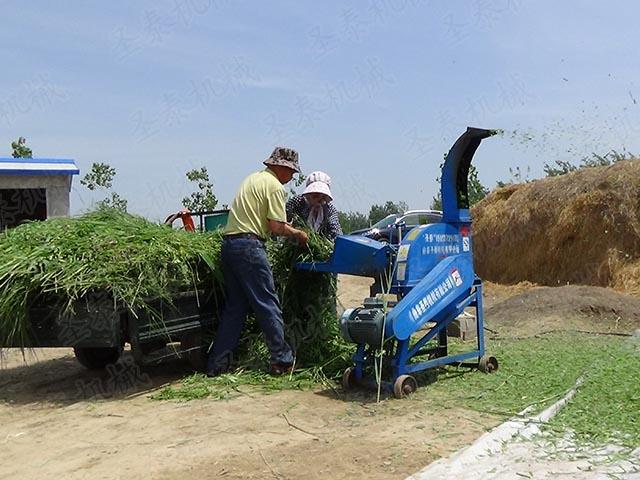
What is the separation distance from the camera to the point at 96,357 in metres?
6.91

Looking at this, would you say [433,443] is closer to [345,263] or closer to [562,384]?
[562,384]

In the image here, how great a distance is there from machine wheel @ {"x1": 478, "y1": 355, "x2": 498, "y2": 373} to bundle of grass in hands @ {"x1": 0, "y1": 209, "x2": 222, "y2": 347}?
2.50 m

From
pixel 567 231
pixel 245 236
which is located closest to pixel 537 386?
pixel 245 236

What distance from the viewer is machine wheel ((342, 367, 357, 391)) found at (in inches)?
221

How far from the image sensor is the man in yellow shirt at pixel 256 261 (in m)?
6.03

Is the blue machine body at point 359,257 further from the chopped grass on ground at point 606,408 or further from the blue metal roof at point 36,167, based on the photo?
the blue metal roof at point 36,167

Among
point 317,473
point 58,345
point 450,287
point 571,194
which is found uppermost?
point 571,194

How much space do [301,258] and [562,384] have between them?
8.04ft

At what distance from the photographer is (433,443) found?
4188 millimetres

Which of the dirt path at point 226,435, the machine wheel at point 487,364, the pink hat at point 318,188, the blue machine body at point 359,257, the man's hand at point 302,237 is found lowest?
the dirt path at point 226,435

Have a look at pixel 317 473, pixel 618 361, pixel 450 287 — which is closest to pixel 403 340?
pixel 450 287

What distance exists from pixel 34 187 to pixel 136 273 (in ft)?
28.8

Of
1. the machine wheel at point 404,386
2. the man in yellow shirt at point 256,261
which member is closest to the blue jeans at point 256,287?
the man in yellow shirt at point 256,261

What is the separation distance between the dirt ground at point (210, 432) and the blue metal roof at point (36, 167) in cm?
710
